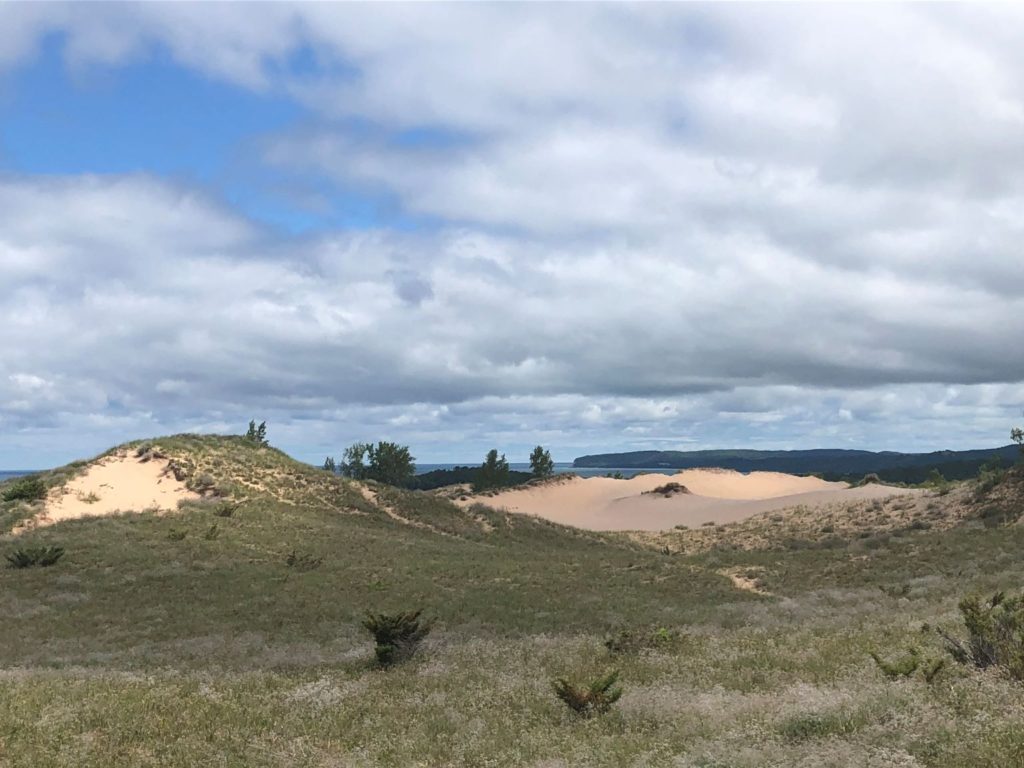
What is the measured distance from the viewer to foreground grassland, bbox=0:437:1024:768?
941 centimetres

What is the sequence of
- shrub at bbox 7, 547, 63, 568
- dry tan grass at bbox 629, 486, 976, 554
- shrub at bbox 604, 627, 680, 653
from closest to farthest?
1. shrub at bbox 604, 627, 680, 653
2. shrub at bbox 7, 547, 63, 568
3. dry tan grass at bbox 629, 486, 976, 554

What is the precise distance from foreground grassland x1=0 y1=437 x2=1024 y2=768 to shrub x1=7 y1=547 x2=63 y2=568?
465 mm

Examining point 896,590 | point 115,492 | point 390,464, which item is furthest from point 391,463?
point 896,590

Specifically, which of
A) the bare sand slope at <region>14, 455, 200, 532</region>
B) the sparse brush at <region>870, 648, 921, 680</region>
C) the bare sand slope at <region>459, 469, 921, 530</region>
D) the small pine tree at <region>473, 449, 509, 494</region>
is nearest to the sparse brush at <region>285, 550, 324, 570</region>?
the bare sand slope at <region>14, 455, 200, 532</region>

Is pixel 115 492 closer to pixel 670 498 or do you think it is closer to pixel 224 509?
pixel 224 509

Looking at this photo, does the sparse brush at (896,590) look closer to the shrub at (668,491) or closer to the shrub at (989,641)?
the shrub at (989,641)

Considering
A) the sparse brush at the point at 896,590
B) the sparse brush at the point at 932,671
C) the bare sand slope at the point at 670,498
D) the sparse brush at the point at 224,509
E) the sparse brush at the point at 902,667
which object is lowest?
the bare sand slope at the point at 670,498

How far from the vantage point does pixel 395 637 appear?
17516mm

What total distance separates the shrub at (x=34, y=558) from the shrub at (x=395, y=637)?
2003 centimetres

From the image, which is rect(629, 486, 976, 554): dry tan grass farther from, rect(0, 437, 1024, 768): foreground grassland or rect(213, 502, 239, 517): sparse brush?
rect(213, 502, 239, 517): sparse brush

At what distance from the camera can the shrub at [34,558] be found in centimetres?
2992

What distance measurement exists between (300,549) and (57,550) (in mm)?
10287

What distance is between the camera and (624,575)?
110 feet

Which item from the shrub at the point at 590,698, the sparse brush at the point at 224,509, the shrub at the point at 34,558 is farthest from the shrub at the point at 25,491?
the shrub at the point at 590,698
